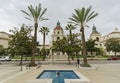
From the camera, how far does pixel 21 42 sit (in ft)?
128

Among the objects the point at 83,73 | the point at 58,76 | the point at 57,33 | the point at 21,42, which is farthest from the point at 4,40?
the point at 58,76

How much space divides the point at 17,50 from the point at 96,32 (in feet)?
271

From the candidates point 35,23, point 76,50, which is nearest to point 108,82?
point 35,23

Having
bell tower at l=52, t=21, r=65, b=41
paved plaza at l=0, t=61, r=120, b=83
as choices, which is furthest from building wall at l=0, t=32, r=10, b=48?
paved plaza at l=0, t=61, r=120, b=83

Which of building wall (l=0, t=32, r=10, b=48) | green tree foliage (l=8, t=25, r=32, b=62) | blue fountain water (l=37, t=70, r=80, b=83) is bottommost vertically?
blue fountain water (l=37, t=70, r=80, b=83)

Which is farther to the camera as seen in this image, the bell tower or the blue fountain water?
the bell tower

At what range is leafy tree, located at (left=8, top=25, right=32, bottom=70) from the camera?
3838 cm

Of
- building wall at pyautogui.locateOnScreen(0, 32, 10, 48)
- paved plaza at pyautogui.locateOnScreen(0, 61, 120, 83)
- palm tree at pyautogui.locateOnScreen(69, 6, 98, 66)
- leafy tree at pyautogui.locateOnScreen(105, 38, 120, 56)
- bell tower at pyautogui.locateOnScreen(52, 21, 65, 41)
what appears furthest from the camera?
building wall at pyautogui.locateOnScreen(0, 32, 10, 48)

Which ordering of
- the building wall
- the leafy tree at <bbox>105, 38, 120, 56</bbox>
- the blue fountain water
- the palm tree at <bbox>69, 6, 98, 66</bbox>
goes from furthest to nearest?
the building wall, the leafy tree at <bbox>105, 38, 120, 56</bbox>, the palm tree at <bbox>69, 6, 98, 66</bbox>, the blue fountain water

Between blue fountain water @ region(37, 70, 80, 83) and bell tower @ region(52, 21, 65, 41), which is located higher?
bell tower @ region(52, 21, 65, 41)

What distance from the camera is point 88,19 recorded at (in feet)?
113

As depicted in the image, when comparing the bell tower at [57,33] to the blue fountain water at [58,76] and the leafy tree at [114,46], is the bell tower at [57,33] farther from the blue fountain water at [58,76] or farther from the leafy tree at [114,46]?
the blue fountain water at [58,76]

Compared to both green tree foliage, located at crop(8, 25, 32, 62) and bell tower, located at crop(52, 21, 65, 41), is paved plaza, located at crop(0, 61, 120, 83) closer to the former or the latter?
green tree foliage, located at crop(8, 25, 32, 62)

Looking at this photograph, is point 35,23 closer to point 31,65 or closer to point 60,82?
point 31,65
